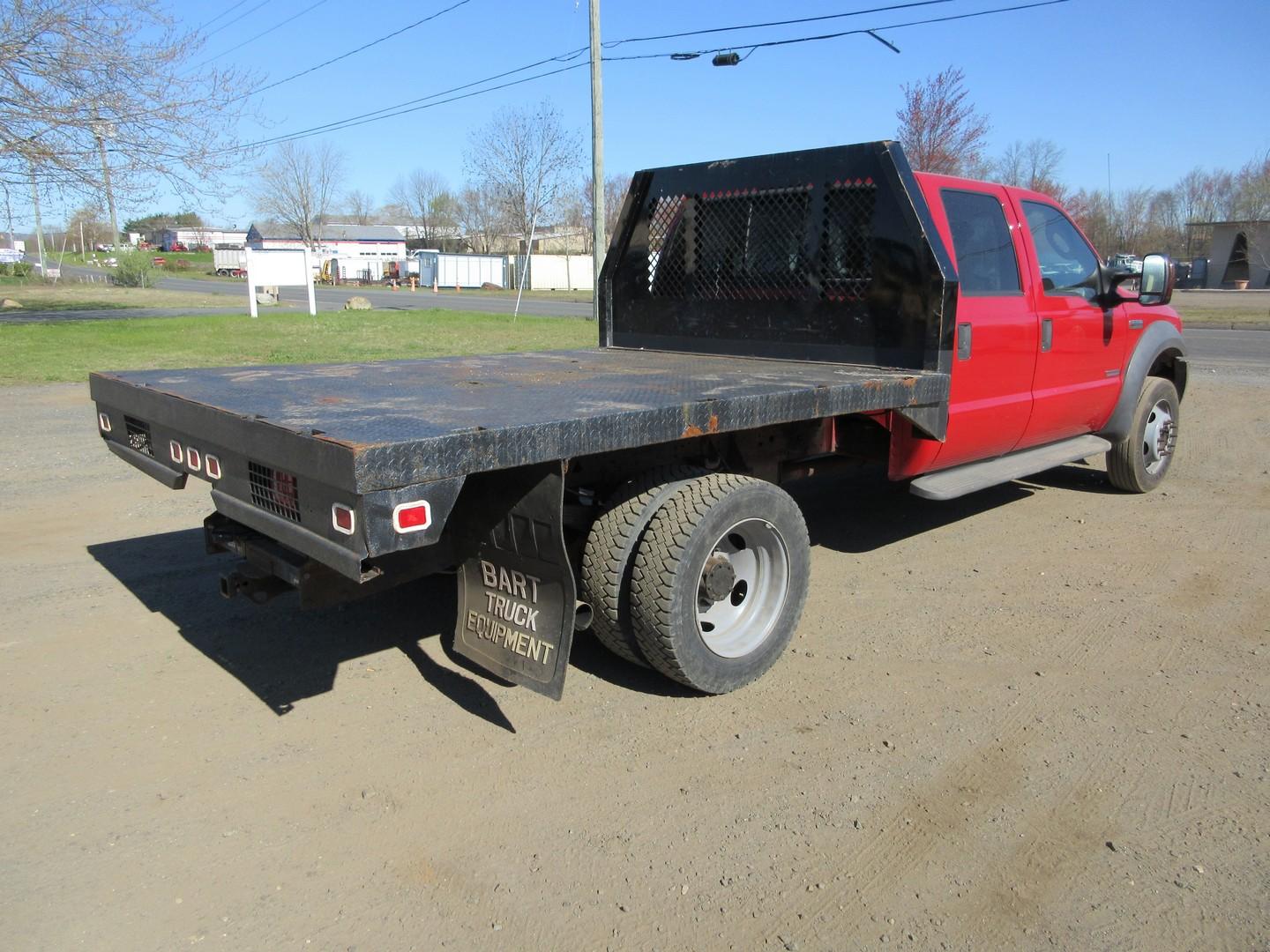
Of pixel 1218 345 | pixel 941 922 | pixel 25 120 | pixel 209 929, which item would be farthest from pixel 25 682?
pixel 1218 345

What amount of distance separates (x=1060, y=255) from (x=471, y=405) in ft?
13.9

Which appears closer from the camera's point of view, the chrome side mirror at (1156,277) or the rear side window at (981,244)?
the rear side window at (981,244)

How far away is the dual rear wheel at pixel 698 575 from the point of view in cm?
355

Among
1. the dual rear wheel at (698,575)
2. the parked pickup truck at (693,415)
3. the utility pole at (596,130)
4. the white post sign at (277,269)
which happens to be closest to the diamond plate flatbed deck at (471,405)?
the parked pickup truck at (693,415)

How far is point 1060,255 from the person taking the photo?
19.6ft

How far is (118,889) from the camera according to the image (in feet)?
8.83

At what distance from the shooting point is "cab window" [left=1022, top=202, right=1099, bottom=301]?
578 centimetres

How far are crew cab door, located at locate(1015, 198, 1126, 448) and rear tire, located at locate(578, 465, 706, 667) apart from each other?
303 centimetres

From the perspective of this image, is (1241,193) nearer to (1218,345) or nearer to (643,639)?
(1218,345)

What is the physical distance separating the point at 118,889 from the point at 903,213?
4.28 m

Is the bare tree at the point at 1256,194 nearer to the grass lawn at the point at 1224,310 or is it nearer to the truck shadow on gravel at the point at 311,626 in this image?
the grass lawn at the point at 1224,310

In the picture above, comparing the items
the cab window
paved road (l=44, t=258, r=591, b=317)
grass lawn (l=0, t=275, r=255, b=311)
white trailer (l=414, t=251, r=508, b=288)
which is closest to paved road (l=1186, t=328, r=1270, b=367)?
the cab window

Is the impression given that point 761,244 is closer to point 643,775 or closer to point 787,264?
point 787,264

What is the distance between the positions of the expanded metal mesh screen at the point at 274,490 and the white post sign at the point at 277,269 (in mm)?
21233
